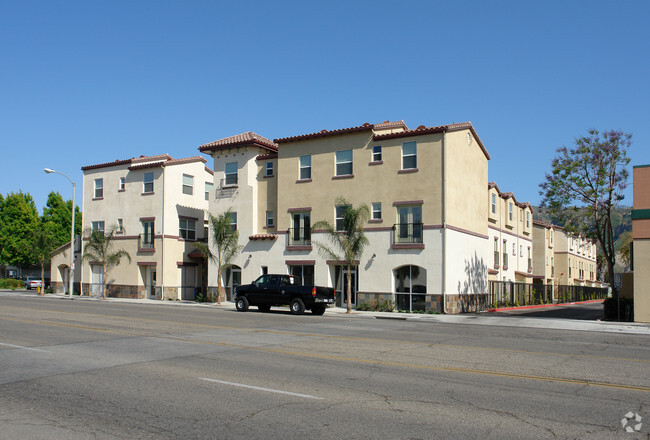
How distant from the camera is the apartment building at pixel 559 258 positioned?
5669 centimetres

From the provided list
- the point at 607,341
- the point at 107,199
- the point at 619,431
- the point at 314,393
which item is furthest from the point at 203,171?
the point at 619,431

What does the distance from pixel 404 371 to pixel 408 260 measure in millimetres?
20216

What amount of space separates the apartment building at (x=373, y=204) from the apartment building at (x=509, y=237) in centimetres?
297

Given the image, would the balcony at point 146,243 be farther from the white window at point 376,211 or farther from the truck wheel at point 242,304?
the white window at point 376,211

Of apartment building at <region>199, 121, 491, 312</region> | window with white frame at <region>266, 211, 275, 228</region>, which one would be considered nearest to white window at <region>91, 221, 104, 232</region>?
apartment building at <region>199, 121, 491, 312</region>

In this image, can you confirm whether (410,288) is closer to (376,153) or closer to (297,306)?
(297,306)

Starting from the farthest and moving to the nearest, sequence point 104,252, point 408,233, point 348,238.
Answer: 1. point 104,252
2. point 408,233
3. point 348,238

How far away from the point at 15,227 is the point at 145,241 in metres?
37.2

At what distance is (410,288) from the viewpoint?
3111 cm

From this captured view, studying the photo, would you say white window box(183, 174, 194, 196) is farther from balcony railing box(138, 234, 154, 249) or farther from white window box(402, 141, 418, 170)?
white window box(402, 141, 418, 170)

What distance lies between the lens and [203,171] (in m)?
45.4

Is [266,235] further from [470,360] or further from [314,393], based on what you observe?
[314,393]

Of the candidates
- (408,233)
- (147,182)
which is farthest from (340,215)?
(147,182)

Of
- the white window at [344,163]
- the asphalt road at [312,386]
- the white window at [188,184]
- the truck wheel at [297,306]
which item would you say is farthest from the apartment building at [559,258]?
the asphalt road at [312,386]
